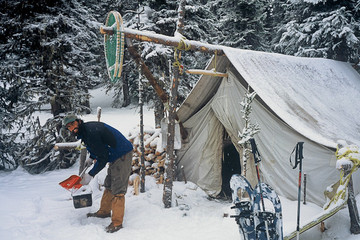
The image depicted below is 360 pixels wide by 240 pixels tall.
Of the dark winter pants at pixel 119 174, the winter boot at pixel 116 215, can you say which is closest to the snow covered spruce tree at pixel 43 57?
the dark winter pants at pixel 119 174

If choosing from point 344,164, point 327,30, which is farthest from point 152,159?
point 327,30

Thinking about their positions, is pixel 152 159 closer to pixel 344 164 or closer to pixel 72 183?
pixel 72 183

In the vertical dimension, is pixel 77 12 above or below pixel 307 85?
above

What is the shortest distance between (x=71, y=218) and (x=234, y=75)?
412 centimetres

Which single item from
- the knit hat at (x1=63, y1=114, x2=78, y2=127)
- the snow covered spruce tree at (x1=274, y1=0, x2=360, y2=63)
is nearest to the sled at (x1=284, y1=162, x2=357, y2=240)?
the knit hat at (x1=63, y1=114, x2=78, y2=127)

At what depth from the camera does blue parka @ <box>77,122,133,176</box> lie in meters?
3.69

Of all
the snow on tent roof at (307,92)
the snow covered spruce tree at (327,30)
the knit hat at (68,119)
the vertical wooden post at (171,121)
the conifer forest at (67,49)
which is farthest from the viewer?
the snow covered spruce tree at (327,30)

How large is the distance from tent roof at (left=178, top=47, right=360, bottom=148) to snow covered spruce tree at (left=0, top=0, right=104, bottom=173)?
3.70m

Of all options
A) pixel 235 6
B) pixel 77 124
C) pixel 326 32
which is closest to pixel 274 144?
pixel 77 124

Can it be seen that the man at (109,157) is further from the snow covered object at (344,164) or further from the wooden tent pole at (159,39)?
the snow covered object at (344,164)

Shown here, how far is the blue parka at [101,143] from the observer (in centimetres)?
369

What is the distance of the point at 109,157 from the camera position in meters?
3.95

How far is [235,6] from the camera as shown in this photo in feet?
41.4

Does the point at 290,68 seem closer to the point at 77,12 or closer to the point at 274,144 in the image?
the point at 274,144
